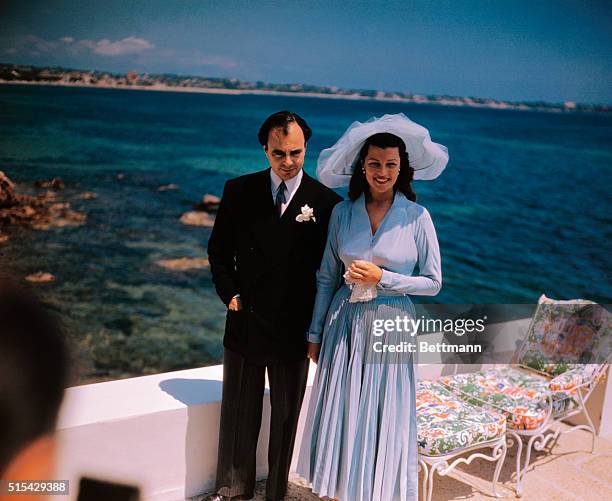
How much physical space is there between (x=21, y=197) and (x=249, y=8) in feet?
24.4

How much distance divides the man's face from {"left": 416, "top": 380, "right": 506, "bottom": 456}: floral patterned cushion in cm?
117

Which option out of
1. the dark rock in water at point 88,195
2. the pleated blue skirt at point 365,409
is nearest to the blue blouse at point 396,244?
the pleated blue skirt at point 365,409

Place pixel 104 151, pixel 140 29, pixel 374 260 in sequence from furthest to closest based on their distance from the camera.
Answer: pixel 104 151, pixel 140 29, pixel 374 260

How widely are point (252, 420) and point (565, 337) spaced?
1.76 m

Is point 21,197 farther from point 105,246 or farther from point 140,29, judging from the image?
point 140,29

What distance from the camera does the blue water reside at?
15.8 m

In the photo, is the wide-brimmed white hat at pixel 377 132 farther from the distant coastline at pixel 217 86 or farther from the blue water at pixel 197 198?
the blue water at pixel 197 198

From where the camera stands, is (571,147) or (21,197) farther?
(571,147)

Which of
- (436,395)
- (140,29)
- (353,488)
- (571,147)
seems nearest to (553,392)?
(436,395)

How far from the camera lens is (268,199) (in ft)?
7.80

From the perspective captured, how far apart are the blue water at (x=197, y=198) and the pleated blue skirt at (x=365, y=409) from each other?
1377 cm

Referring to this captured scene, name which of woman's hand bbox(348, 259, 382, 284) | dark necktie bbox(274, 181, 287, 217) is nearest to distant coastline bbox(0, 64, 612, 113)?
dark necktie bbox(274, 181, 287, 217)

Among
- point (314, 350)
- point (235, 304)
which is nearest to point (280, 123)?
point (235, 304)

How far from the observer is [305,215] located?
2.33 metres
